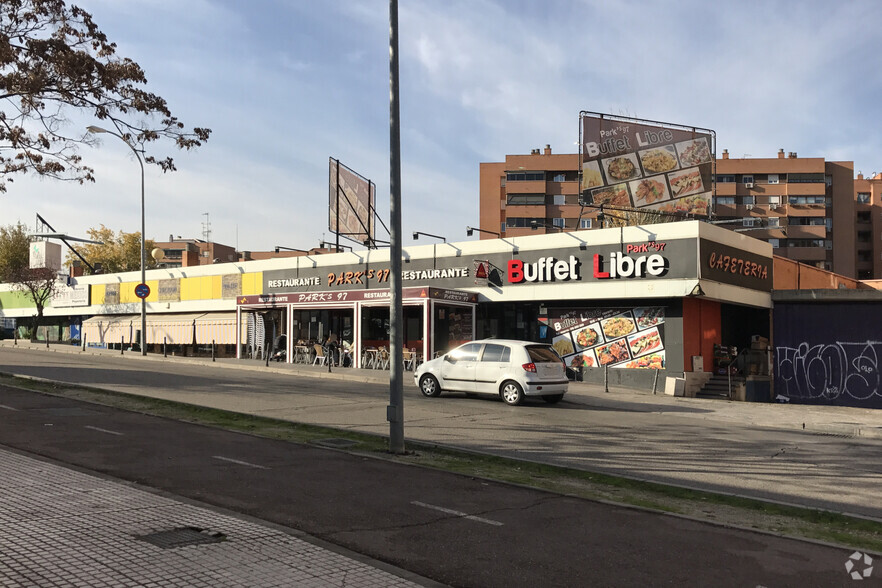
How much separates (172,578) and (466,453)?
7.01 metres

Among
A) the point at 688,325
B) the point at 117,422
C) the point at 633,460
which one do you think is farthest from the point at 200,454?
the point at 688,325

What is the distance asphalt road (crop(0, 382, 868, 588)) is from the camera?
5730mm

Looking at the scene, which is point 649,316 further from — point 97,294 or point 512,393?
point 97,294

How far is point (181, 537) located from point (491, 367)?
13.3m

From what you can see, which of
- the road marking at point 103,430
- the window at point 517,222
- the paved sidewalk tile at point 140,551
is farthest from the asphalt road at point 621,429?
the window at point 517,222

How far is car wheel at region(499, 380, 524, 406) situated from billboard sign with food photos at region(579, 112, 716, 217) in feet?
46.0

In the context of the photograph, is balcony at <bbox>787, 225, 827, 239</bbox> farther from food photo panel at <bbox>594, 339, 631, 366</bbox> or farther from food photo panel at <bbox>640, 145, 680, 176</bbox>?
food photo panel at <bbox>594, 339, 631, 366</bbox>

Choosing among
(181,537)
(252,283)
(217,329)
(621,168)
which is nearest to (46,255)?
(217,329)

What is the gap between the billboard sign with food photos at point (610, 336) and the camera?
24.6 m

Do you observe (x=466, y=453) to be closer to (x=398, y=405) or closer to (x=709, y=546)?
(x=398, y=405)

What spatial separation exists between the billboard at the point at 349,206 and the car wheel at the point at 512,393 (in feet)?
64.0

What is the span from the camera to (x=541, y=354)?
61.0ft

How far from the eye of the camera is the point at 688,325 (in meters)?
24.0

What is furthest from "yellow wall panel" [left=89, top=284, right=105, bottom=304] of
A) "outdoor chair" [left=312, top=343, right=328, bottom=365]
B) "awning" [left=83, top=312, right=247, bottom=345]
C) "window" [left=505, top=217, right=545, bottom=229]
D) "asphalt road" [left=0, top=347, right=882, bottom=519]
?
"window" [left=505, top=217, right=545, bottom=229]
